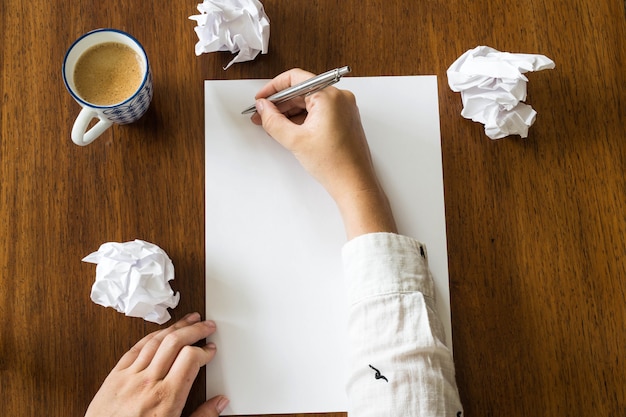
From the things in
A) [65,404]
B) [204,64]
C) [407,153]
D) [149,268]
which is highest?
[204,64]

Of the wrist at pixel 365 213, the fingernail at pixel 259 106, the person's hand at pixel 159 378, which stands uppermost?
the fingernail at pixel 259 106

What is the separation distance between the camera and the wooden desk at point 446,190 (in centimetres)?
68

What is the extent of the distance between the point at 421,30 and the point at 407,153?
0.17 m

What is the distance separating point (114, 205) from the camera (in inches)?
27.5

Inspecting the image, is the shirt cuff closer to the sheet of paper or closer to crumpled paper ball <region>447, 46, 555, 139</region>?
the sheet of paper

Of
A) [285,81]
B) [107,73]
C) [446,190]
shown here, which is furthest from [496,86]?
[107,73]

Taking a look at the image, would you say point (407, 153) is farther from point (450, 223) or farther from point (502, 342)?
point (502, 342)

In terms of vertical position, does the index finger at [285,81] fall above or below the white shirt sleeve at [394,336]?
above

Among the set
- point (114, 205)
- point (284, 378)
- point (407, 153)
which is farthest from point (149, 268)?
point (407, 153)

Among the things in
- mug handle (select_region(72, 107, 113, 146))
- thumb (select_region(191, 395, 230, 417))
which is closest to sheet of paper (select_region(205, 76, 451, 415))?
thumb (select_region(191, 395, 230, 417))

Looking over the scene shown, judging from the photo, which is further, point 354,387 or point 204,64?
point 204,64

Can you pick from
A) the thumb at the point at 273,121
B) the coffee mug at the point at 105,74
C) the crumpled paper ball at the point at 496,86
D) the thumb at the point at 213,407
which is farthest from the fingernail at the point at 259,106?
the thumb at the point at 213,407

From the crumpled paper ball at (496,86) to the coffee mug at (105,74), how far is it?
397 mm

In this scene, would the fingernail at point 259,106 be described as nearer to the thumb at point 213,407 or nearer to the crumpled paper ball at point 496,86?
the crumpled paper ball at point 496,86
